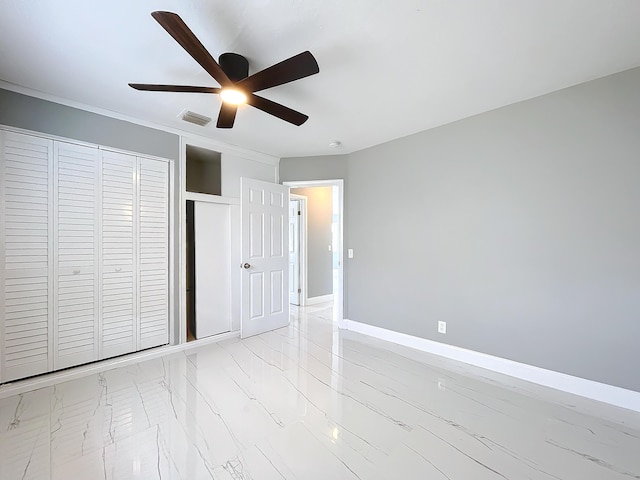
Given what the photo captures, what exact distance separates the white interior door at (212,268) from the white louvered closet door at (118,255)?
0.66 m

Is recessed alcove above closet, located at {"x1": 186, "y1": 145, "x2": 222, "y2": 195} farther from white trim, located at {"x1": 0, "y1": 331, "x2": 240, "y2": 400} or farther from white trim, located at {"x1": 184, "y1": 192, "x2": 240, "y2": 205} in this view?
white trim, located at {"x1": 0, "y1": 331, "x2": 240, "y2": 400}

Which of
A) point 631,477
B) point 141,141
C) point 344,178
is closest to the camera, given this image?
point 631,477

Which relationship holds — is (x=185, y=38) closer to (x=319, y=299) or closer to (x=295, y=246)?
(x=295, y=246)

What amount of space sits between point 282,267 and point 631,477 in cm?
339

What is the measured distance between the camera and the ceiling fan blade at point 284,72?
56.9 inches

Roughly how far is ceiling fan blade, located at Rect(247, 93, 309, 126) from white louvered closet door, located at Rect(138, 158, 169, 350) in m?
1.61

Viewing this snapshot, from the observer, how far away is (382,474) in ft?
4.71

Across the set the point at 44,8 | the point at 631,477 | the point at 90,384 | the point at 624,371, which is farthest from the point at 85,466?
the point at 624,371

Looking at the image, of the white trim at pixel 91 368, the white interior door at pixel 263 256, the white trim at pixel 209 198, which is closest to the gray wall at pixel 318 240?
the white interior door at pixel 263 256

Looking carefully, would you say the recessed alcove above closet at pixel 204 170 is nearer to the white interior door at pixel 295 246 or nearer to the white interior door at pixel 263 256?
the white interior door at pixel 263 256

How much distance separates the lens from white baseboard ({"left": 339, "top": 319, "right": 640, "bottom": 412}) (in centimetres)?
203

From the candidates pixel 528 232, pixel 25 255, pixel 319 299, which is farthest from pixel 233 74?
pixel 319 299

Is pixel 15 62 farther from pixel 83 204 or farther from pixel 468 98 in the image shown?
pixel 468 98

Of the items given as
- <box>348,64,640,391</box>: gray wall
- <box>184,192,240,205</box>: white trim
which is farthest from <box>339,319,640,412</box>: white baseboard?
<box>184,192,240,205</box>: white trim
